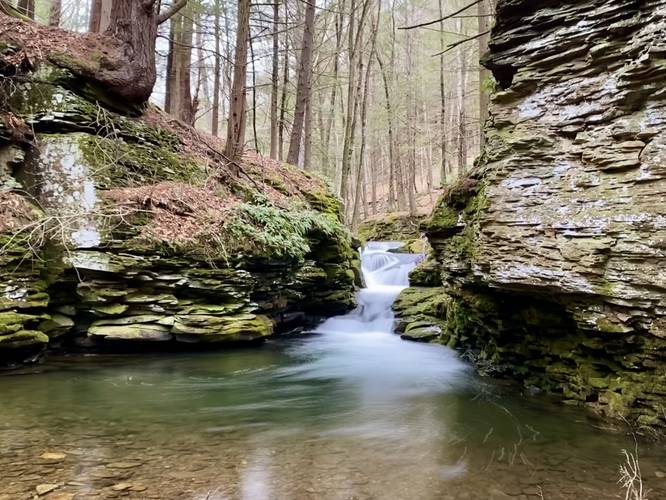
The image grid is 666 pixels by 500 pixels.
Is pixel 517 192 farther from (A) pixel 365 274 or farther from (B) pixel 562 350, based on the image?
(A) pixel 365 274

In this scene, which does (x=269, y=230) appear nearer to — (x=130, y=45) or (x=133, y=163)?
(x=133, y=163)

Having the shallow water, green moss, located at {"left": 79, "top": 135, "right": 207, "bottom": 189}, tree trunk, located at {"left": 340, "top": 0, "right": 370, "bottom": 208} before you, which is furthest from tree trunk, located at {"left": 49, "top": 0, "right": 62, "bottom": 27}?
the shallow water

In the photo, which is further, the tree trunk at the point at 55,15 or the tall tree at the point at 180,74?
the tall tree at the point at 180,74

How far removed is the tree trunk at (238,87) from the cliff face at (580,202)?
579 centimetres

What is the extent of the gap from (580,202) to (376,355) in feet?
17.9

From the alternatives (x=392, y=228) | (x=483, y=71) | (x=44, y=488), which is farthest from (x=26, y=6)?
(x=392, y=228)

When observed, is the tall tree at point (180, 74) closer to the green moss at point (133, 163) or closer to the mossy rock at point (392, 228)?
the green moss at point (133, 163)

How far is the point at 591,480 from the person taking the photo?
13.0 ft

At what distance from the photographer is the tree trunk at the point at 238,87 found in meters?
10.2

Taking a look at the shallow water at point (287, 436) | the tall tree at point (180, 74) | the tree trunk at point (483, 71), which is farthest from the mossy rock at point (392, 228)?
the shallow water at point (287, 436)

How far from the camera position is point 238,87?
10.5m

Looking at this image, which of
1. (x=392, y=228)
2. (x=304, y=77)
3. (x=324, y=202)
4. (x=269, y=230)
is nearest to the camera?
(x=269, y=230)

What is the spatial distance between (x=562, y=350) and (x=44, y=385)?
7289 mm

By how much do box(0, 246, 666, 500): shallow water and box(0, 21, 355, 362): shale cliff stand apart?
2.27ft
